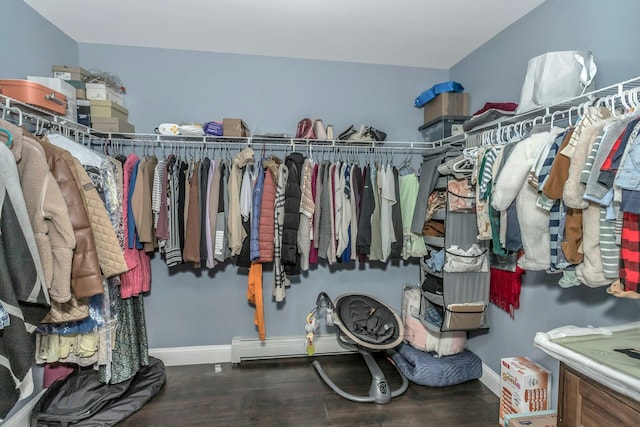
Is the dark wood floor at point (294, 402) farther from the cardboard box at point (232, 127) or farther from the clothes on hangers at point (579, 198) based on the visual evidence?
the cardboard box at point (232, 127)

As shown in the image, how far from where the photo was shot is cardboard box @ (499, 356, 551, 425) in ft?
6.41

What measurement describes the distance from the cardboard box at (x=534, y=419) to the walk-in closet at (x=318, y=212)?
0.01m

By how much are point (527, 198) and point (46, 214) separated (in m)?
2.14

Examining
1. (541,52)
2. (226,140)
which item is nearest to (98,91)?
(226,140)

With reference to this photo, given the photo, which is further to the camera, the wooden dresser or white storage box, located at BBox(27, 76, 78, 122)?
white storage box, located at BBox(27, 76, 78, 122)

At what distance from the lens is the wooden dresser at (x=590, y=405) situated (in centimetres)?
106

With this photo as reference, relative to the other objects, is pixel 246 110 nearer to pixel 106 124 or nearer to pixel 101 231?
pixel 106 124

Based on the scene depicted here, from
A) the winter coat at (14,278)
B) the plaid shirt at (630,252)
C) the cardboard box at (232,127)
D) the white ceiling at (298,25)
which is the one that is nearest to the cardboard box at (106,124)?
the white ceiling at (298,25)

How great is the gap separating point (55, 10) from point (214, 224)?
1.74 m

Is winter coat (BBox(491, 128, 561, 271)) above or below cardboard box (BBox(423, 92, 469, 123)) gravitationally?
below

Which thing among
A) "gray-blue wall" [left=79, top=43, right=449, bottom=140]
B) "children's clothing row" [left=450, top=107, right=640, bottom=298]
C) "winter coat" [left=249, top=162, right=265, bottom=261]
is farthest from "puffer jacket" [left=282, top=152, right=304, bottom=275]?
"children's clothing row" [left=450, top=107, right=640, bottom=298]

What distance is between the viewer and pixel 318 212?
261cm

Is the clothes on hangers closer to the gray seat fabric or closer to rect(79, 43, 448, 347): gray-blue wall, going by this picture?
the gray seat fabric

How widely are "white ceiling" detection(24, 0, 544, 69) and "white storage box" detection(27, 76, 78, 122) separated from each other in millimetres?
498
